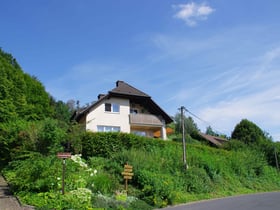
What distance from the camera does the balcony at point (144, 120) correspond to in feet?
121

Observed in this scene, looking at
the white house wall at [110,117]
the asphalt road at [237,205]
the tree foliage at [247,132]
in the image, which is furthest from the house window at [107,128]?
the tree foliage at [247,132]

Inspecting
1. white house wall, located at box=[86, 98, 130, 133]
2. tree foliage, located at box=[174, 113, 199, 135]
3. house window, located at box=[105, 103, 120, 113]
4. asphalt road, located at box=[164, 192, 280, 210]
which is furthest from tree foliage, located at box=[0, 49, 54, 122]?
tree foliage, located at box=[174, 113, 199, 135]

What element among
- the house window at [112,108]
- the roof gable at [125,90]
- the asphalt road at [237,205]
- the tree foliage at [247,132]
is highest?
the roof gable at [125,90]

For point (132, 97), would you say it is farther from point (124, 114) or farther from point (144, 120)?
point (144, 120)

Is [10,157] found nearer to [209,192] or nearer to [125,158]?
[125,158]

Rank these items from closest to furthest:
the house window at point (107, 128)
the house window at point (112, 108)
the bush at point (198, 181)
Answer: the bush at point (198, 181), the house window at point (107, 128), the house window at point (112, 108)

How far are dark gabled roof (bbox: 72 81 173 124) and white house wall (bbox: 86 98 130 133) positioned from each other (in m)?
0.53

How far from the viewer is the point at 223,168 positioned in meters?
27.1

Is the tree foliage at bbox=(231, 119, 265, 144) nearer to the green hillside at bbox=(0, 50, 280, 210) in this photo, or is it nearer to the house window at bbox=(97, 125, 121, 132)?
the green hillside at bbox=(0, 50, 280, 210)

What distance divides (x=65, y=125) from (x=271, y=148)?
97.2 ft

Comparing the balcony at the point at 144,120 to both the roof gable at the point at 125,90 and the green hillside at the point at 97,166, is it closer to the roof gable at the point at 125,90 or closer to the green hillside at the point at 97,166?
the roof gable at the point at 125,90

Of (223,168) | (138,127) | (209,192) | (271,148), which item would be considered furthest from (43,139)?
(271,148)

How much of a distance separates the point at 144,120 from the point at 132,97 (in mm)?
2925

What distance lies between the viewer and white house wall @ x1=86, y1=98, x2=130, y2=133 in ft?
115
